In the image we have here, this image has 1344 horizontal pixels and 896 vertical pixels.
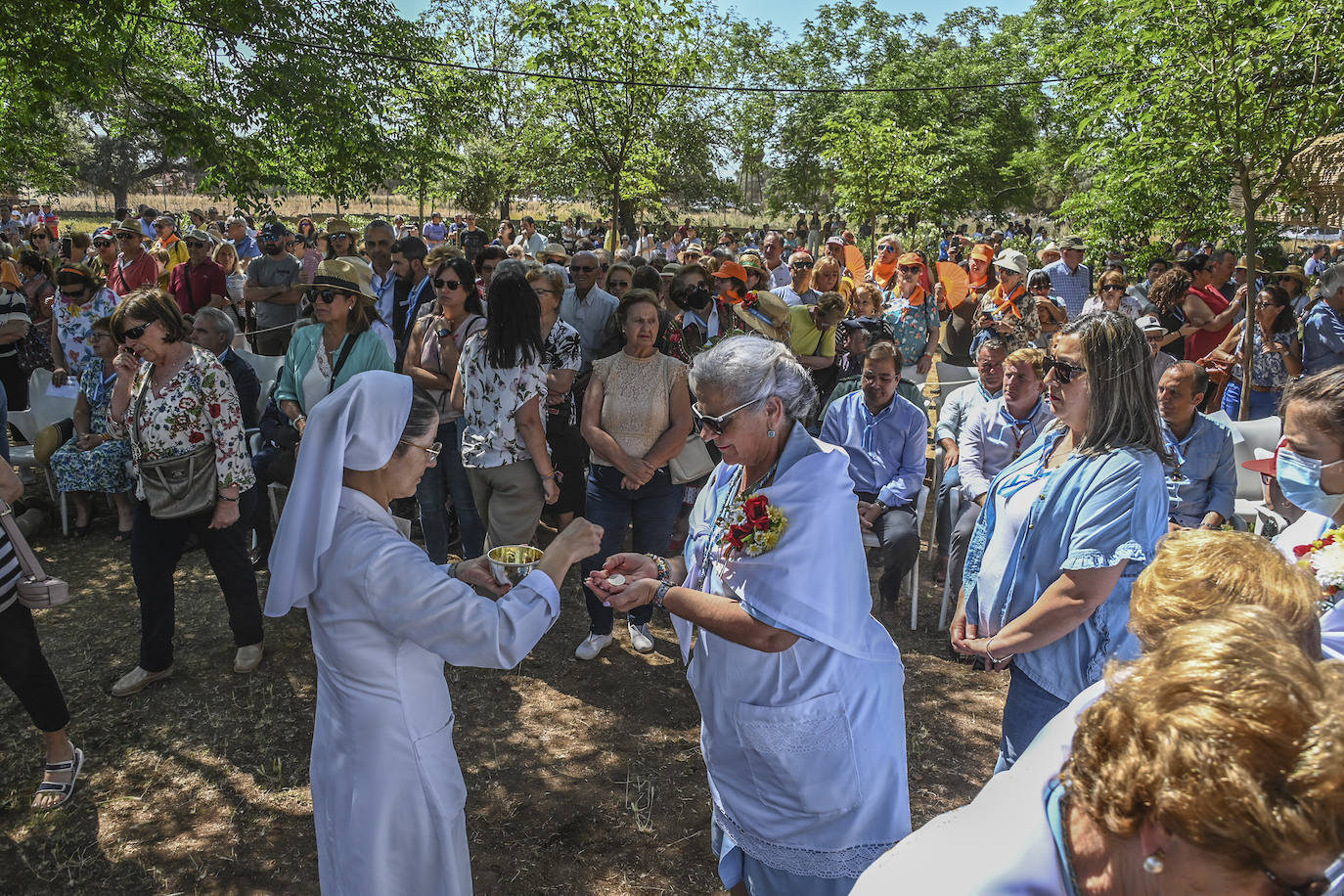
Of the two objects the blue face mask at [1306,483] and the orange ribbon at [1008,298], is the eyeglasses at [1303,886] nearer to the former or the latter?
the blue face mask at [1306,483]

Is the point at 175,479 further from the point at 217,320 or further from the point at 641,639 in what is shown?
the point at 641,639

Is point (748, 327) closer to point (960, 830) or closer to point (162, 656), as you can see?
point (162, 656)

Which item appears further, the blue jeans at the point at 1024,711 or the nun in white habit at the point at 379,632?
the blue jeans at the point at 1024,711

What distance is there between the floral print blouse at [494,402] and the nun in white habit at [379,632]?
2.34m

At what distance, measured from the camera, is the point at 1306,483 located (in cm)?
258

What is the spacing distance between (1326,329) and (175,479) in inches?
330

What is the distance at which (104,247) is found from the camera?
32.0 feet

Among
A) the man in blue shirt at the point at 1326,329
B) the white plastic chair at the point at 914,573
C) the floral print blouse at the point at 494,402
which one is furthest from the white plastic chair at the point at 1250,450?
the floral print blouse at the point at 494,402

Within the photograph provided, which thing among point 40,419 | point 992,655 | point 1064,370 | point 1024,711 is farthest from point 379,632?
point 40,419

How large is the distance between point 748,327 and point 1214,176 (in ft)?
13.8

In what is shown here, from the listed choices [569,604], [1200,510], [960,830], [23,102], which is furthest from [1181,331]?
[23,102]

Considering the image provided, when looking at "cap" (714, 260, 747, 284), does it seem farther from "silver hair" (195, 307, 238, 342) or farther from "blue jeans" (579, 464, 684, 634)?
"silver hair" (195, 307, 238, 342)

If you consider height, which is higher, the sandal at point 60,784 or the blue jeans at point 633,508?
the blue jeans at point 633,508

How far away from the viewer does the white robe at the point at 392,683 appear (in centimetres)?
237
